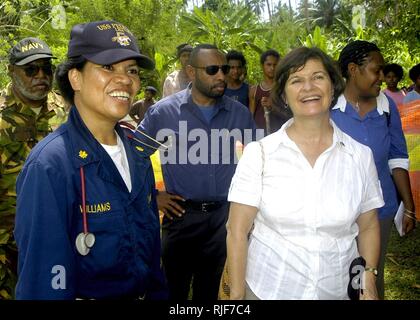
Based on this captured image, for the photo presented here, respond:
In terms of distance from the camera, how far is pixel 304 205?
83.0 inches

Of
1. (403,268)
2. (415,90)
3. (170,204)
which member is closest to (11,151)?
(170,204)

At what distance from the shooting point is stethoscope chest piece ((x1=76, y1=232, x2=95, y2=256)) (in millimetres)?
1692

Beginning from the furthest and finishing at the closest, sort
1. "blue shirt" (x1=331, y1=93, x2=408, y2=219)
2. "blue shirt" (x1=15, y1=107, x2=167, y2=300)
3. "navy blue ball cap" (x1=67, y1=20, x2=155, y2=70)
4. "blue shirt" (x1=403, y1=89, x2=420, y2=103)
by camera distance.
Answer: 1. "blue shirt" (x1=403, y1=89, x2=420, y2=103)
2. "blue shirt" (x1=331, y1=93, x2=408, y2=219)
3. "navy blue ball cap" (x1=67, y1=20, x2=155, y2=70)
4. "blue shirt" (x1=15, y1=107, x2=167, y2=300)

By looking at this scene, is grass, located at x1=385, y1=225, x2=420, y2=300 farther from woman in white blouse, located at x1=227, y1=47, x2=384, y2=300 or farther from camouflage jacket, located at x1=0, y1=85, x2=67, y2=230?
camouflage jacket, located at x1=0, y1=85, x2=67, y2=230

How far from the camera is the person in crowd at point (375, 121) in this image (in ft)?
10.4

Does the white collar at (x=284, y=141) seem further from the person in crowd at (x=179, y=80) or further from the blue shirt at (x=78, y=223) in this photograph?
the person in crowd at (x=179, y=80)

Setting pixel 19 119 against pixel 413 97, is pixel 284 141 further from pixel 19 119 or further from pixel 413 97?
pixel 413 97

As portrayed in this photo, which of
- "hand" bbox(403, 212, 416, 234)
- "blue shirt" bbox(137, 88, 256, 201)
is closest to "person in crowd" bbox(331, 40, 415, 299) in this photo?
"hand" bbox(403, 212, 416, 234)

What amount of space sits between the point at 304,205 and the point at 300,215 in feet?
0.15

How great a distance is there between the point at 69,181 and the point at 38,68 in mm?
2333

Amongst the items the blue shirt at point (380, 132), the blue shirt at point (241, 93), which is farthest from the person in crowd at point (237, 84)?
the blue shirt at point (380, 132)

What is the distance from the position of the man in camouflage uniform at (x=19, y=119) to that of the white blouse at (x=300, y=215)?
1.90 m

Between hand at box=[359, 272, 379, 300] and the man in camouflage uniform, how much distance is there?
Result: 2.37 meters

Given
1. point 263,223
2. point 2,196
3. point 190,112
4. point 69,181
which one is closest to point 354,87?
point 190,112
